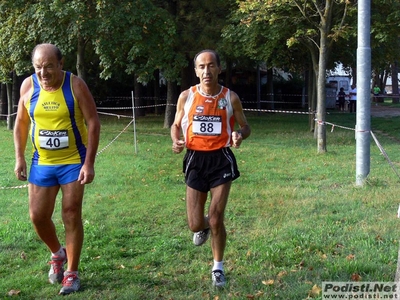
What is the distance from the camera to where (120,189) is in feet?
33.5

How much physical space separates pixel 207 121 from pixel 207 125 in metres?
0.03

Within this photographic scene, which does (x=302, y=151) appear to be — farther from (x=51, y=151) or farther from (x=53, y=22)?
(x=51, y=151)

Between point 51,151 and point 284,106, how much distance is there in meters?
38.3

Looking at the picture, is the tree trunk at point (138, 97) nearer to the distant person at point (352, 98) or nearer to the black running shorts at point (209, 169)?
the distant person at point (352, 98)

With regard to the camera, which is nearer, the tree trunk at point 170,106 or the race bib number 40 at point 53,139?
the race bib number 40 at point 53,139

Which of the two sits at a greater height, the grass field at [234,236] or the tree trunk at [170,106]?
the tree trunk at [170,106]

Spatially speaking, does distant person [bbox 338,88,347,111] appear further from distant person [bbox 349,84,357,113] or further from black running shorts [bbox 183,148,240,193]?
black running shorts [bbox 183,148,240,193]

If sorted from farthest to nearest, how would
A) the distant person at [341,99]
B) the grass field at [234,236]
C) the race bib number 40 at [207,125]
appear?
the distant person at [341,99] → the grass field at [234,236] → the race bib number 40 at [207,125]

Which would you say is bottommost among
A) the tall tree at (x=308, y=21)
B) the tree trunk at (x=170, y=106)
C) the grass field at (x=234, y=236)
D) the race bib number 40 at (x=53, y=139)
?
the grass field at (x=234, y=236)

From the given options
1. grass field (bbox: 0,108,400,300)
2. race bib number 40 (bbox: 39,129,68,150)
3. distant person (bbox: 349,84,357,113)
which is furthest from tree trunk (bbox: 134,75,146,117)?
race bib number 40 (bbox: 39,129,68,150)

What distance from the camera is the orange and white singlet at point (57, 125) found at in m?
4.97

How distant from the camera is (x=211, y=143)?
5.20 m

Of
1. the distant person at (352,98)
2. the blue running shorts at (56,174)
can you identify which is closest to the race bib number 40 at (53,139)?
the blue running shorts at (56,174)

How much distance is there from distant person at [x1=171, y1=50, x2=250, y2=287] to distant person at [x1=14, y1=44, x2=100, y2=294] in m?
0.78
